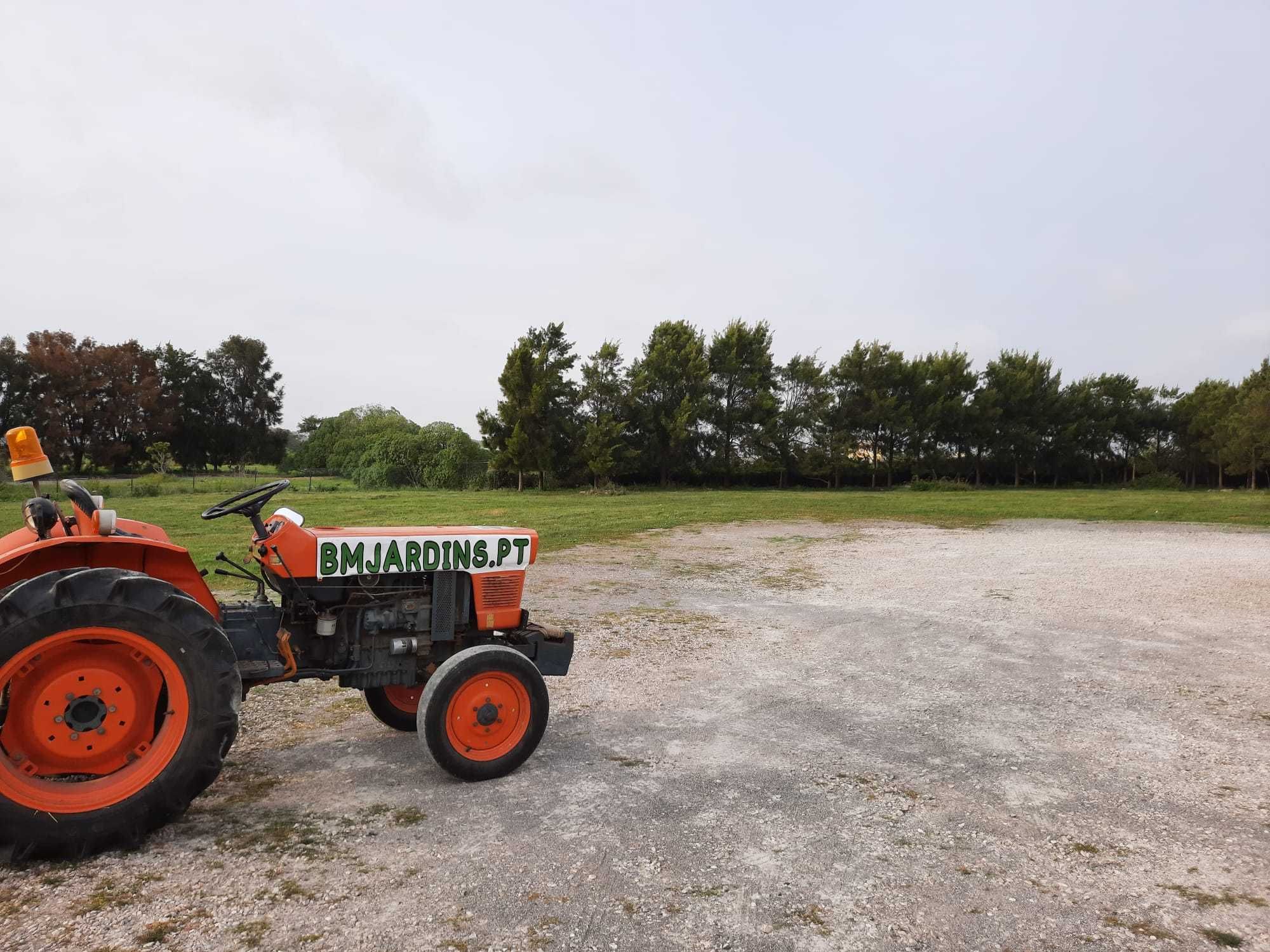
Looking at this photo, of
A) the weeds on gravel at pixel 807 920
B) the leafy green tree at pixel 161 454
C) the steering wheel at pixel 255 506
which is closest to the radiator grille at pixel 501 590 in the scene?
the steering wheel at pixel 255 506

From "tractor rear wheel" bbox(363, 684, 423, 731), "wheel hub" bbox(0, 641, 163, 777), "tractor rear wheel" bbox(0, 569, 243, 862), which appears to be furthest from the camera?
"tractor rear wheel" bbox(363, 684, 423, 731)

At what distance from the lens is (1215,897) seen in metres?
3.06

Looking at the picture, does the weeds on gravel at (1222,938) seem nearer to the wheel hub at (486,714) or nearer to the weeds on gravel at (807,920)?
the weeds on gravel at (807,920)

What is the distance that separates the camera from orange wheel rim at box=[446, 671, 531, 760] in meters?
4.15

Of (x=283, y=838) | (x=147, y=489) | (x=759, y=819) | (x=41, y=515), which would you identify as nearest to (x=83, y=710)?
(x=41, y=515)

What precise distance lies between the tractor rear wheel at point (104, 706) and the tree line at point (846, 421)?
35491mm

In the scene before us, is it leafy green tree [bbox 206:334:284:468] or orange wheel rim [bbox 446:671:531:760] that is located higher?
leafy green tree [bbox 206:334:284:468]

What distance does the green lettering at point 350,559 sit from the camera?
13.6ft

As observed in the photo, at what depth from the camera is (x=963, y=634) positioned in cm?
816

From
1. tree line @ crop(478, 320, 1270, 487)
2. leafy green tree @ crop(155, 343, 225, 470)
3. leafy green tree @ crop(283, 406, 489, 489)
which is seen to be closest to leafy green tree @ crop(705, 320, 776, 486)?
tree line @ crop(478, 320, 1270, 487)

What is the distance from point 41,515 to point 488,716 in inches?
93.2

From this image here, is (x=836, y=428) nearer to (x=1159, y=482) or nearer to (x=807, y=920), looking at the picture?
(x=1159, y=482)

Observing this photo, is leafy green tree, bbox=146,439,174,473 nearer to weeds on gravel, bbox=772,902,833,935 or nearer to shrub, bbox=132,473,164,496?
shrub, bbox=132,473,164,496

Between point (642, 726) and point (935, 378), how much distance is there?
156 feet
